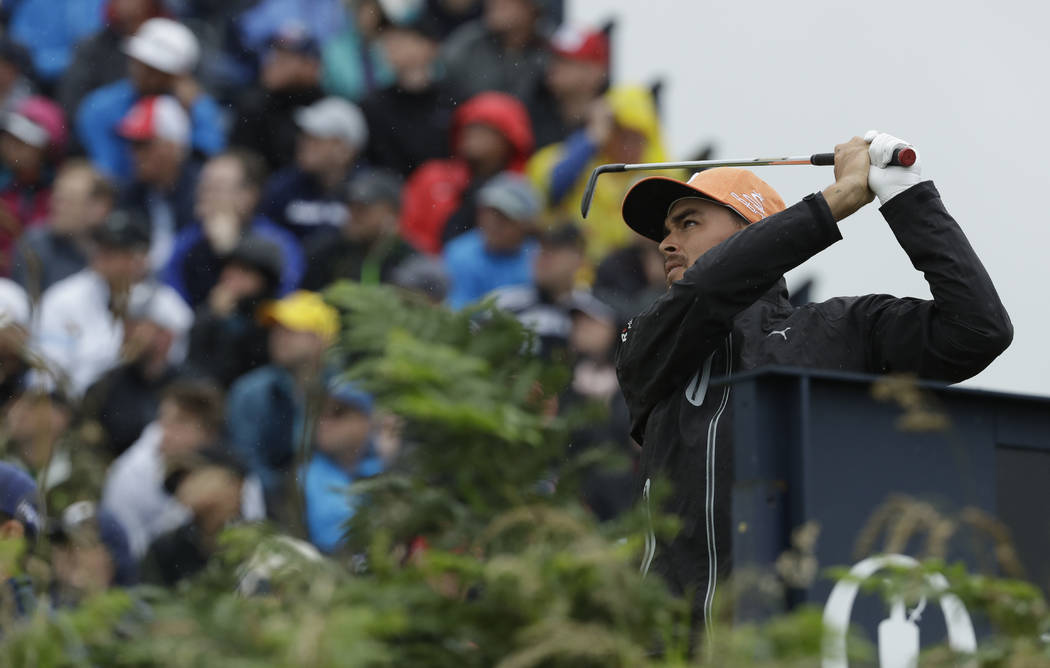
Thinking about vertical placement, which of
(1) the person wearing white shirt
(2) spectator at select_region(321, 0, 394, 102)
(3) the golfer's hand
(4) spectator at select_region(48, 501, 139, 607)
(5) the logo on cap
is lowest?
(1) the person wearing white shirt

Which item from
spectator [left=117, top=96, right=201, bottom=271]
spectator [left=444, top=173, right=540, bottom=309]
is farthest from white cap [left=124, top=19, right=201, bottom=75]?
spectator [left=444, top=173, right=540, bottom=309]

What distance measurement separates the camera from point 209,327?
855 centimetres

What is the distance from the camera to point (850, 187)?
3961 millimetres

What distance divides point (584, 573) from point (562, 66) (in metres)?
8.51

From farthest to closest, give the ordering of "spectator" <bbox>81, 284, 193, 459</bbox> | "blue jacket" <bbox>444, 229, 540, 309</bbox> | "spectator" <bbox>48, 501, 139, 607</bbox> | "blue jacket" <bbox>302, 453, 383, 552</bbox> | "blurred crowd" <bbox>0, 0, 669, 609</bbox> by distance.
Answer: "blue jacket" <bbox>444, 229, 540, 309</bbox>
"spectator" <bbox>81, 284, 193, 459</bbox>
"blurred crowd" <bbox>0, 0, 669, 609</bbox>
"blue jacket" <bbox>302, 453, 383, 552</bbox>
"spectator" <bbox>48, 501, 139, 607</bbox>

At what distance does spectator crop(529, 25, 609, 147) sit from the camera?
34.6ft

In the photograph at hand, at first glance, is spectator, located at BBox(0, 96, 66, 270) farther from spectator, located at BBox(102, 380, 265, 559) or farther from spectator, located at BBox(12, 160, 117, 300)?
spectator, located at BBox(102, 380, 265, 559)

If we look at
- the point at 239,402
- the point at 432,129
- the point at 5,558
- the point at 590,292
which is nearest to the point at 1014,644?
the point at 5,558

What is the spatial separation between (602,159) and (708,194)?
552 cm

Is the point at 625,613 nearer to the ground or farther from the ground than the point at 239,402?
farther from the ground

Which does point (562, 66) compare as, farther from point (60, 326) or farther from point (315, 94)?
point (60, 326)

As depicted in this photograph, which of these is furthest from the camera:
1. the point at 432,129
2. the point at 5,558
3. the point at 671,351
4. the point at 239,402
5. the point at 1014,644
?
the point at 432,129

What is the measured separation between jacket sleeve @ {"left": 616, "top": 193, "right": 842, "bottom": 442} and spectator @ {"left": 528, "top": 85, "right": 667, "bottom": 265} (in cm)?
551

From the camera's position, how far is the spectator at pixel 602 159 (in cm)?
976
